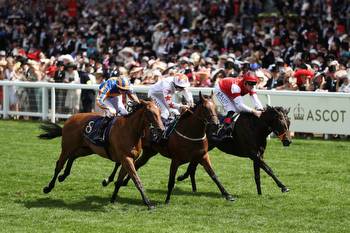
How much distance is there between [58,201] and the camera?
10.8 metres

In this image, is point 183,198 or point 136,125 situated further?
point 183,198

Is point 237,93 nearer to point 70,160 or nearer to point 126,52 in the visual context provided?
point 70,160

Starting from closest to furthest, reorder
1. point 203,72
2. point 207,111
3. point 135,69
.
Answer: point 207,111 < point 203,72 < point 135,69

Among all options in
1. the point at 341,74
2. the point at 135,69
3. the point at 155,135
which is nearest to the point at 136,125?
the point at 155,135

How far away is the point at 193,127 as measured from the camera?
10.6 metres

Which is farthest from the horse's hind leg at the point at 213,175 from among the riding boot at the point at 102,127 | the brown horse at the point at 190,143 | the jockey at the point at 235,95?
the riding boot at the point at 102,127

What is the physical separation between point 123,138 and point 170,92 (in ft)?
4.60

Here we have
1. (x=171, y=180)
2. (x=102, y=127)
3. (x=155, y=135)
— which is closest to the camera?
(x=171, y=180)

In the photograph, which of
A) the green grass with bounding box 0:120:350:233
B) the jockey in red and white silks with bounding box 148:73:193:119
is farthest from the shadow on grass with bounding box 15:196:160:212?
the jockey in red and white silks with bounding box 148:73:193:119

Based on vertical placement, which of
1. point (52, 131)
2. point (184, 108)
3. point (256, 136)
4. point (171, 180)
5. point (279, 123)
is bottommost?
point (171, 180)

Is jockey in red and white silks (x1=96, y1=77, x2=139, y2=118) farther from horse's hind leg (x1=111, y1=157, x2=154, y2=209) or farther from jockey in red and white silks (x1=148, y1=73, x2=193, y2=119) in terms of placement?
horse's hind leg (x1=111, y1=157, x2=154, y2=209)

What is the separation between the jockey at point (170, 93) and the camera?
11227 millimetres

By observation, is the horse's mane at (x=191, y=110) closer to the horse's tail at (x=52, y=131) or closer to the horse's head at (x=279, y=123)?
the horse's head at (x=279, y=123)

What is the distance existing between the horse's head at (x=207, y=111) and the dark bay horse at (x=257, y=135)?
123cm
